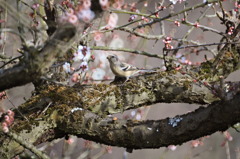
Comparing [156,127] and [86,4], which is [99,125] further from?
[86,4]

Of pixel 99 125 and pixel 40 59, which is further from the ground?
pixel 40 59

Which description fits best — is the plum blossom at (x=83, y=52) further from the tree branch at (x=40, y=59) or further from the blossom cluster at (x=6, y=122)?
the tree branch at (x=40, y=59)

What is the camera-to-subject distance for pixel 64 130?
10.9 ft

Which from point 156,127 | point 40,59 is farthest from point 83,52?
point 40,59

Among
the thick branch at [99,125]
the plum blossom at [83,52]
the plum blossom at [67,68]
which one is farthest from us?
the plum blossom at [67,68]

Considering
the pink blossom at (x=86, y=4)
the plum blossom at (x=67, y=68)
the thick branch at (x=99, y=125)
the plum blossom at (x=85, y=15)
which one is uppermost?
the pink blossom at (x=86, y=4)

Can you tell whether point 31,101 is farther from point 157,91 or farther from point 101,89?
point 157,91

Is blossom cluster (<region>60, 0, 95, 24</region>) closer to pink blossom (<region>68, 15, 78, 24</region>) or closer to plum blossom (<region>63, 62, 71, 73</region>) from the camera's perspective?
pink blossom (<region>68, 15, 78, 24</region>)

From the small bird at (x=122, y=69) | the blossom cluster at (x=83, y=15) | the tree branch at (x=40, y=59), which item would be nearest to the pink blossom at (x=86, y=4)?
the blossom cluster at (x=83, y=15)

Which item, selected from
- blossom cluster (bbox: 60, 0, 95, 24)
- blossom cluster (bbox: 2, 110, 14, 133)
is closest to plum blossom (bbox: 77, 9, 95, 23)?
blossom cluster (bbox: 60, 0, 95, 24)

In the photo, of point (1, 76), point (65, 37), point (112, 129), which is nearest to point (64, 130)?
point (112, 129)

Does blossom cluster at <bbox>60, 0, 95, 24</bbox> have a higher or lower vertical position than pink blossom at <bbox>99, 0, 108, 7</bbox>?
lower

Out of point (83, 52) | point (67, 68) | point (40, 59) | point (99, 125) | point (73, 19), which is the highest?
point (73, 19)

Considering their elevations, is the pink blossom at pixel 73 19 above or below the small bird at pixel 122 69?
above
